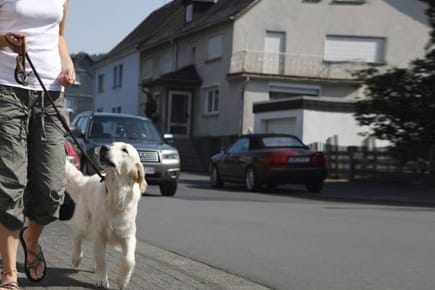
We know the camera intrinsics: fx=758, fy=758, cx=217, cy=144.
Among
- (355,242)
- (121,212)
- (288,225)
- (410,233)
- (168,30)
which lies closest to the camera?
(121,212)

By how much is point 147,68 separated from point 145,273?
4499 centimetres

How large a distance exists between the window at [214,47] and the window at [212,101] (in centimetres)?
173

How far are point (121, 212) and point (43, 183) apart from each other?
70 cm

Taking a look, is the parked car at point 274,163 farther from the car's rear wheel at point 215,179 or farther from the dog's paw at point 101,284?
the dog's paw at point 101,284

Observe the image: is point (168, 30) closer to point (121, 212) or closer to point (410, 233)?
point (410, 233)

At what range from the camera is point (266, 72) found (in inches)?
1436

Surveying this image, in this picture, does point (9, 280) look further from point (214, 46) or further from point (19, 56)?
point (214, 46)

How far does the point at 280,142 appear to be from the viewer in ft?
66.5

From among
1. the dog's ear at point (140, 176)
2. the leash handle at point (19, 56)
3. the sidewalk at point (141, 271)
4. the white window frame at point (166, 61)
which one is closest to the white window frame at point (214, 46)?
the white window frame at point (166, 61)

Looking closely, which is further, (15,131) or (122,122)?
(122,122)

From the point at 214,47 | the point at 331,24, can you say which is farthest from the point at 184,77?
the point at 331,24

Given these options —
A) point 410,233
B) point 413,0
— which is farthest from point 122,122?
point 413,0

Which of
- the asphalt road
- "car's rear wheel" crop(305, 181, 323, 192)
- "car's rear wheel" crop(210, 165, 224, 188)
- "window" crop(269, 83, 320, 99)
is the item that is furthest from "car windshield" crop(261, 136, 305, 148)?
"window" crop(269, 83, 320, 99)

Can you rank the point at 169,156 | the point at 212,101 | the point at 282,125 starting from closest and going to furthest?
the point at 169,156 → the point at 282,125 → the point at 212,101
